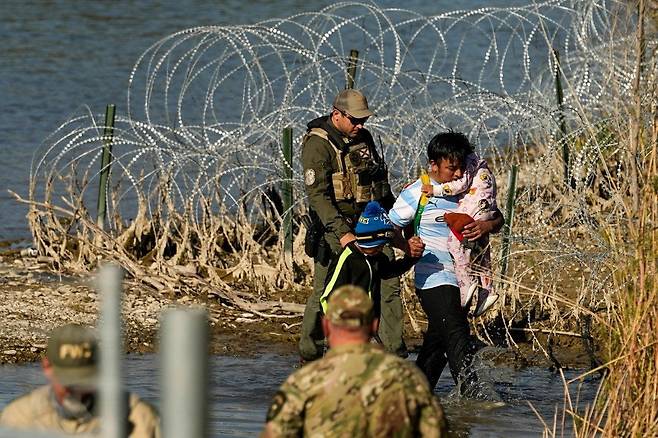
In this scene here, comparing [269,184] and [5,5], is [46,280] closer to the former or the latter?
[269,184]

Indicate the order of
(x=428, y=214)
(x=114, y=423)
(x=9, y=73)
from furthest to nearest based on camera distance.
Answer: (x=9, y=73), (x=428, y=214), (x=114, y=423)

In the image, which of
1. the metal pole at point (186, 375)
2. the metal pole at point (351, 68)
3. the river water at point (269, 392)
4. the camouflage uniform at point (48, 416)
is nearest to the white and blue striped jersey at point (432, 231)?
the river water at point (269, 392)

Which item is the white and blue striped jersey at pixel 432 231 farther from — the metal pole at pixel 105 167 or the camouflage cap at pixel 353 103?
the metal pole at pixel 105 167

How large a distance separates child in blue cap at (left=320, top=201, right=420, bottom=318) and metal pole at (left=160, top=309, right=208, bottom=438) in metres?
4.41

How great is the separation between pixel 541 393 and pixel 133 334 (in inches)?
99.7

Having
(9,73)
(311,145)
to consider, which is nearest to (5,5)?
(9,73)

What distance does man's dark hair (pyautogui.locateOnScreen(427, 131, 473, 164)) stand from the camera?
743 centimetres

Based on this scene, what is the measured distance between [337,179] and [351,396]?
333 cm

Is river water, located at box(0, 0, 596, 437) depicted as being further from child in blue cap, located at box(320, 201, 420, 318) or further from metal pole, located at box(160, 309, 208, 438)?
metal pole, located at box(160, 309, 208, 438)

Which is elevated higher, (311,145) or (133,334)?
(311,145)

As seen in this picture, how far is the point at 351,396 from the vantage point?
4.62 metres

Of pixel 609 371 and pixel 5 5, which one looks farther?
pixel 5 5

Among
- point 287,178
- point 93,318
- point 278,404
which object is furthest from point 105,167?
point 278,404

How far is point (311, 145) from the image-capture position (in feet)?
25.8
